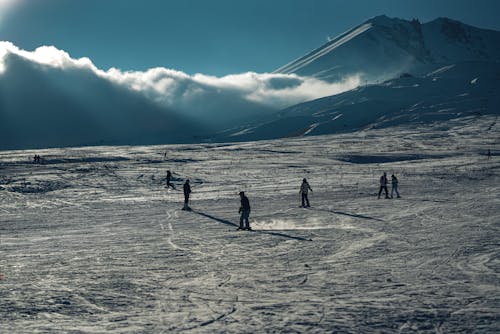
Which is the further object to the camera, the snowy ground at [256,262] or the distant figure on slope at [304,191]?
the distant figure on slope at [304,191]

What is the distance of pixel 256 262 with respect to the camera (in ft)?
45.1

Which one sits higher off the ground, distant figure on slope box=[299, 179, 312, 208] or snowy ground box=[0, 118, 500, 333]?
distant figure on slope box=[299, 179, 312, 208]

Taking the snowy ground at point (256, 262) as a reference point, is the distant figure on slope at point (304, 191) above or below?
above

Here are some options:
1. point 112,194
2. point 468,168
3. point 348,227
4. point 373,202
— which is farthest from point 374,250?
point 468,168

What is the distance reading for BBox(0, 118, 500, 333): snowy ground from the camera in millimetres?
9312

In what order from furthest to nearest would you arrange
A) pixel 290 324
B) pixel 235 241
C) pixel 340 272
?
pixel 235 241
pixel 340 272
pixel 290 324

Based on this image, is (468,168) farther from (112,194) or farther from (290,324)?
(290,324)

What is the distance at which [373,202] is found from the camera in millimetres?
26859

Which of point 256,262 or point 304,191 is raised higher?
point 304,191

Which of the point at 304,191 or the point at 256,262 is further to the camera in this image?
the point at 304,191

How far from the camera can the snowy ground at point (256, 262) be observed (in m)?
9.31

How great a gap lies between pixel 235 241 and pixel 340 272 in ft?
17.5

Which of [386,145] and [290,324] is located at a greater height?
[386,145]

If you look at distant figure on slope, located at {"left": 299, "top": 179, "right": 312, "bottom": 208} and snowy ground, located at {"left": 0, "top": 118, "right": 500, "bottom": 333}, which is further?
distant figure on slope, located at {"left": 299, "top": 179, "right": 312, "bottom": 208}
